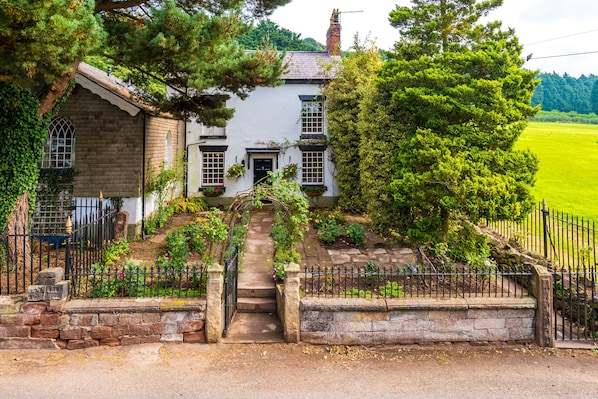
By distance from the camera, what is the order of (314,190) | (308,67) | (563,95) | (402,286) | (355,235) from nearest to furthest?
(402,286) < (355,235) < (314,190) < (308,67) < (563,95)

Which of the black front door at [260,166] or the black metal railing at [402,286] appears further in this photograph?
the black front door at [260,166]

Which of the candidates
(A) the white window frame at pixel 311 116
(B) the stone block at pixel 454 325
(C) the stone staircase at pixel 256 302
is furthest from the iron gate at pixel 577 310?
(A) the white window frame at pixel 311 116

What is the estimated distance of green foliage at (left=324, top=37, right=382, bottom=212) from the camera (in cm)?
1729

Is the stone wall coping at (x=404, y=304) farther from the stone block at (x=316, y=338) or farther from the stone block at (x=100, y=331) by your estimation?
the stone block at (x=100, y=331)

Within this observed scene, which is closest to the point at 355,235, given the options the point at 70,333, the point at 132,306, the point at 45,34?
the point at 132,306

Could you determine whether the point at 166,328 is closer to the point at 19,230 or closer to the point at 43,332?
the point at 43,332

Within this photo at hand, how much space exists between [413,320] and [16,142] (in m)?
10.4

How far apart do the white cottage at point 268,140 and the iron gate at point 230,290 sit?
10.6 meters

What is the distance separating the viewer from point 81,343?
299 inches

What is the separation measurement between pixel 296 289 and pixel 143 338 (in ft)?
10.4

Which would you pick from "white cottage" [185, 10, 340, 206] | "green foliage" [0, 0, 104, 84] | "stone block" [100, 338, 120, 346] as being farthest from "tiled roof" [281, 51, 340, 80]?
"stone block" [100, 338, 120, 346]

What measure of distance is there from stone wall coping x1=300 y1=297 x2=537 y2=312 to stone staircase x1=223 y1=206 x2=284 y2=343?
3.63 feet

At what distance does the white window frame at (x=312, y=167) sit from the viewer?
1981cm

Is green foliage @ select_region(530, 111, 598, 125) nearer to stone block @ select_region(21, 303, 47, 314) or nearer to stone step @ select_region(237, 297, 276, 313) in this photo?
stone step @ select_region(237, 297, 276, 313)
